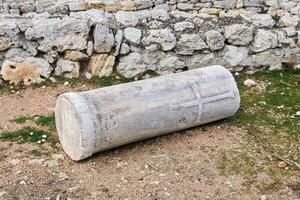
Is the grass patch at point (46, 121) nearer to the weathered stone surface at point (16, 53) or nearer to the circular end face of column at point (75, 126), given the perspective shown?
the circular end face of column at point (75, 126)

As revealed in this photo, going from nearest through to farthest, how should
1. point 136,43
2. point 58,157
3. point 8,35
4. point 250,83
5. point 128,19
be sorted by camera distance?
1. point 58,157
2. point 8,35
3. point 136,43
4. point 250,83
5. point 128,19

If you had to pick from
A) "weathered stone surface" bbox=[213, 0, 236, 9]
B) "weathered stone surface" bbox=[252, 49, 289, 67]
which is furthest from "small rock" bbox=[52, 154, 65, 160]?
"weathered stone surface" bbox=[213, 0, 236, 9]

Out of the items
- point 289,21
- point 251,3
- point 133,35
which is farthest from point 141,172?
point 251,3

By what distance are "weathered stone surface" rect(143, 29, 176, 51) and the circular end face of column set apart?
8.43ft

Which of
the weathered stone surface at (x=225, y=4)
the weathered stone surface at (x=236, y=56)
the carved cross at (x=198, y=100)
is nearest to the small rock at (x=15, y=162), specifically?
the carved cross at (x=198, y=100)

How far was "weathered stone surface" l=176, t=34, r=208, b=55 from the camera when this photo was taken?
352 inches

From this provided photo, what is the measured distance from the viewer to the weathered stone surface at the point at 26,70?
335 inches

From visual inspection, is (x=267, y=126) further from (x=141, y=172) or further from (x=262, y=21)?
(x=262, y=21)

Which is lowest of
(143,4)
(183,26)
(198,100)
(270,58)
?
(270,58)

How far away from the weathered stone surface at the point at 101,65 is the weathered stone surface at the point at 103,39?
110mm

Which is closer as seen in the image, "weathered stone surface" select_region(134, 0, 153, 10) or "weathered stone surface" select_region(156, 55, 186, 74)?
"weathered stone surface" select_region(156, 55, 186, 74)

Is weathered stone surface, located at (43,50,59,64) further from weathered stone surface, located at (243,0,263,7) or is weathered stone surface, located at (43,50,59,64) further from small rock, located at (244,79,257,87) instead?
weathered stone surface, located at (243,0,263,7)

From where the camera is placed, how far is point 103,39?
28.2 feet

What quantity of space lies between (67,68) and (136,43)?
47.2 inches
